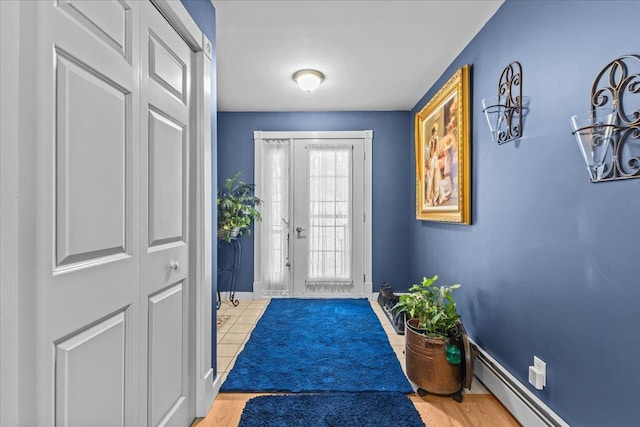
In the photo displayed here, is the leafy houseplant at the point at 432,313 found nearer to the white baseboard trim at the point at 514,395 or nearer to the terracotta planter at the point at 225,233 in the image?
the white baseboard trim at the point at 514,395

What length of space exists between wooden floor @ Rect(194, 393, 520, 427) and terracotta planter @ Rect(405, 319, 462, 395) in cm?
8

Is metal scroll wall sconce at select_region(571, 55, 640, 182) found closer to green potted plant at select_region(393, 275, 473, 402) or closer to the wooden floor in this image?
green potted plant at select_region(393, 275, 473, 402)

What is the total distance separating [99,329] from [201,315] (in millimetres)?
734

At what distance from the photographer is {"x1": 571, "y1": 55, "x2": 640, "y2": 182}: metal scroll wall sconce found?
1.17m

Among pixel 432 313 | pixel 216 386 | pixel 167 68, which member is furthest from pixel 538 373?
pixel 167 68

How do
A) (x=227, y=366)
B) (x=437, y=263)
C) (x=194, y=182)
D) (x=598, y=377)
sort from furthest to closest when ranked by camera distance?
(x=437, y=263)
(x=227, y=366)
(x=194, y=182)
(x=598, y=377)

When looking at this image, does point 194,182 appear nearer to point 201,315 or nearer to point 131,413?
point 201,315

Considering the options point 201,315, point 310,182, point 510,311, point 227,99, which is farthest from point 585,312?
point 227,99

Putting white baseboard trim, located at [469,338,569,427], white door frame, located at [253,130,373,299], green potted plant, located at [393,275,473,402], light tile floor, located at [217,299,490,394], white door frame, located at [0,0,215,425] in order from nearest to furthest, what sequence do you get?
1. white door frame, located at [0,0,215,425]
2. white baseboard trim, located at [469,338,569,427]
3. green potted plant, located at [393,275,473,402]
4. light tile floor, located at [217,299,490,394]
5. white door frame, located at [253,130,373,299]

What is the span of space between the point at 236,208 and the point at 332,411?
2.53 meters

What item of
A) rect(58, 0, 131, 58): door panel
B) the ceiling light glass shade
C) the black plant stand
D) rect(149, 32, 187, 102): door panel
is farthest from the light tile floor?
rect(58, 0, 131, 58): door panel

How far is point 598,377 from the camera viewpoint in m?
1.32

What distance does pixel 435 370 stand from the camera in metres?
1.96

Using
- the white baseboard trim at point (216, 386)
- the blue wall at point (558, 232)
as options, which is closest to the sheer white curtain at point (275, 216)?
the white baseboard trim at point (216, 386)
